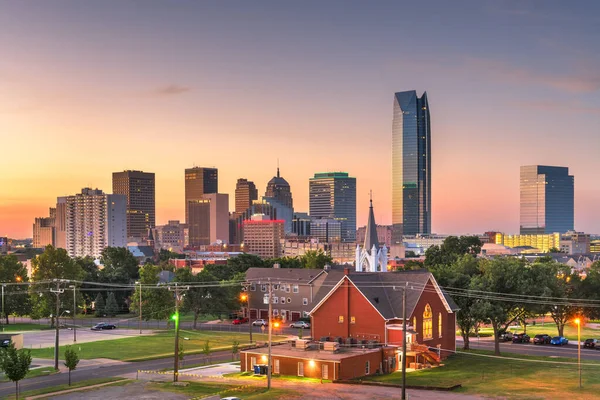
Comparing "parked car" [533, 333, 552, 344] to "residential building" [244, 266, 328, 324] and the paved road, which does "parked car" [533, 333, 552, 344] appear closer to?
the paved road

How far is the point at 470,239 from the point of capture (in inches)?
7293

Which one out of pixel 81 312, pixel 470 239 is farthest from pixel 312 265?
pixel 81 312

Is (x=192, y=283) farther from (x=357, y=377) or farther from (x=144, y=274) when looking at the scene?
(x=357, y=377)

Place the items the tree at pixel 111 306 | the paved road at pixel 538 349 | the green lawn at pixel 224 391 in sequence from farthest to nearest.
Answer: the tree at pixel 111 306, the paved road at pixel 538 349, the green lawn at pixel 224 391

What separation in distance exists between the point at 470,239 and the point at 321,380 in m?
131

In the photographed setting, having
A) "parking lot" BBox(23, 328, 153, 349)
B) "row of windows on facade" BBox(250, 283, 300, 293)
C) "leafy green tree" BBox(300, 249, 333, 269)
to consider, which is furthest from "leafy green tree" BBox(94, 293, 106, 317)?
"leafy green tree" BBox(300, 249, 333, 269)

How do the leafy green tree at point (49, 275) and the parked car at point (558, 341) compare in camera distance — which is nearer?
the parked car at point (558, 341)

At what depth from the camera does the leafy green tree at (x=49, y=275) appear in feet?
366

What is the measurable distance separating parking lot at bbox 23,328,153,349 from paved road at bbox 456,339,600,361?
44565mm

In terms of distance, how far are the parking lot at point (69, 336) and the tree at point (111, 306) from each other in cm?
2275

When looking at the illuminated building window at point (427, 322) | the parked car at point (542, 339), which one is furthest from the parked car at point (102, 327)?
the parked car at point (542, 339)

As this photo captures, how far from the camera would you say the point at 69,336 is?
9700cm

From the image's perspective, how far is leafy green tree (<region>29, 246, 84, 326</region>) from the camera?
4395 inches

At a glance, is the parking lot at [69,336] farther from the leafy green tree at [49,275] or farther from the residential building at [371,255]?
the residential building at [371,255]
